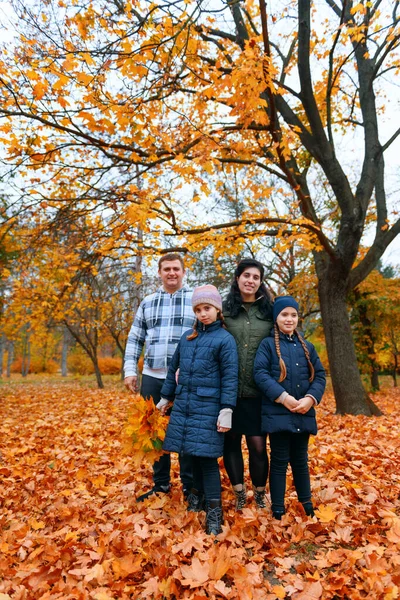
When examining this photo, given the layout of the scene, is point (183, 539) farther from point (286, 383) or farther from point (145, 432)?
point (286, 383)

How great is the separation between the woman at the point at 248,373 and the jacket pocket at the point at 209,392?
0.24 m

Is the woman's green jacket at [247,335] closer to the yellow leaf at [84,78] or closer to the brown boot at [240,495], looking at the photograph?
the brown boot at [240,495]

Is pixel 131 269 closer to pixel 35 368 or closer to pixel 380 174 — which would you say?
pixel 380 174

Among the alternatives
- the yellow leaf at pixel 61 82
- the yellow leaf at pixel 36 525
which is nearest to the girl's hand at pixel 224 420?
the yellow leaf at pixel 36 525

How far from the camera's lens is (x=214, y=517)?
2674 millimetres

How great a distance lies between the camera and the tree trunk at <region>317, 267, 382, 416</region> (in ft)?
23.5

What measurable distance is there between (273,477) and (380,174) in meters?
6.93

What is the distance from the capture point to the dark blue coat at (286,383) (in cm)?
272

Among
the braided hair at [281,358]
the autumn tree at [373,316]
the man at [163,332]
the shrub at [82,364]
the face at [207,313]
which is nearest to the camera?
the braided hair at [281,358]

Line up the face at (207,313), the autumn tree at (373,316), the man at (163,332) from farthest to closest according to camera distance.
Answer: the autumn tree at (373,316), the man at (163,332), the face at (207,313)

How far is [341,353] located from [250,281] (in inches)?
192

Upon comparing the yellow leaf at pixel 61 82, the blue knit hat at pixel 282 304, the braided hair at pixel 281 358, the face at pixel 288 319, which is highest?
the yellow leaf at pixel 61 82

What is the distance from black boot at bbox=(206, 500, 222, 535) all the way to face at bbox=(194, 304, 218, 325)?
1.22 m

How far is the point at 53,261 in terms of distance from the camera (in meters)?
7.26
